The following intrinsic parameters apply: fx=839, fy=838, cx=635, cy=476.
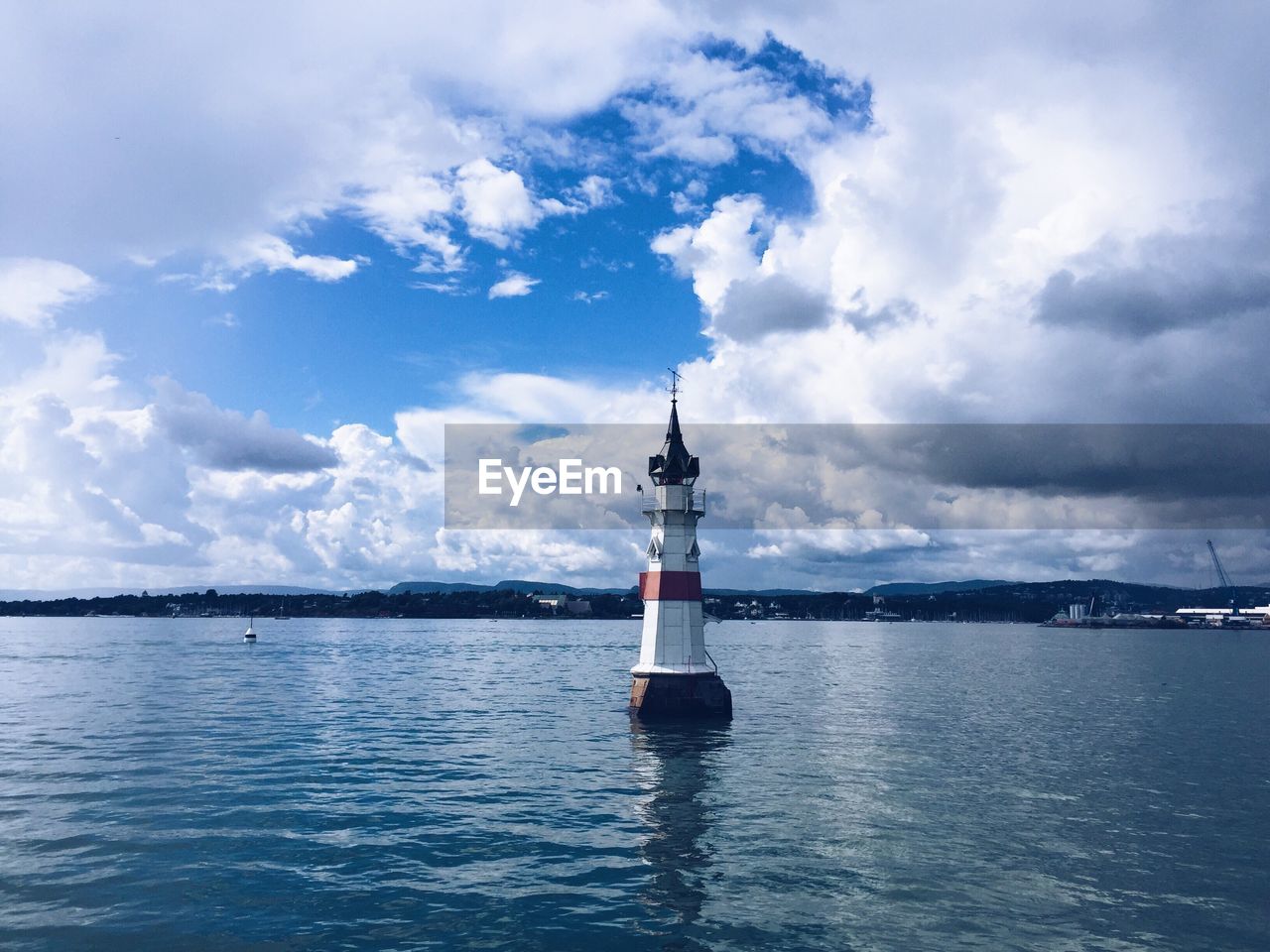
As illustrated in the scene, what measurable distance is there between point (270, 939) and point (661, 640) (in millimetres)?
28285

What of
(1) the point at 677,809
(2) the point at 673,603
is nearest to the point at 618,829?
(1) the point at 677,809

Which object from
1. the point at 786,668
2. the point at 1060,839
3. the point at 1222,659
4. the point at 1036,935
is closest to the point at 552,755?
the point at 1060,839

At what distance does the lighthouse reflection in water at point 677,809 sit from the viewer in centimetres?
2133

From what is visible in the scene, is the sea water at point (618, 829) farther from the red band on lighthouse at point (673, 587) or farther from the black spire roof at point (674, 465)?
the black spire roof at point (674, 465)

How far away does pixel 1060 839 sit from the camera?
2722 cm

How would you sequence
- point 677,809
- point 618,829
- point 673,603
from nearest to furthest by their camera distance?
point 618,829, point 677,809, point 673,603

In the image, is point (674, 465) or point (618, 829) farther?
point (674, 465)

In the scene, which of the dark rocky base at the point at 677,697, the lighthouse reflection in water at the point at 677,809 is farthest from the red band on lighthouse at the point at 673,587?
the lighthouse reflection in water at the point at 677,809

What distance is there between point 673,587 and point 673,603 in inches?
33.0

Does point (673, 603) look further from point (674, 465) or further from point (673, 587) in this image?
point (674, 465)

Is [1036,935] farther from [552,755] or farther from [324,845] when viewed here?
[552,755]

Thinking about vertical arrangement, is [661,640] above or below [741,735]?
above

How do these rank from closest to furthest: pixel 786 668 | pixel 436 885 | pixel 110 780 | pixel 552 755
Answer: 1. pixel 436 885
2. pixel 110 780
3. pixel 552 755
4. pixel 786 668

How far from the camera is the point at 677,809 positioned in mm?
29875
